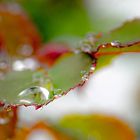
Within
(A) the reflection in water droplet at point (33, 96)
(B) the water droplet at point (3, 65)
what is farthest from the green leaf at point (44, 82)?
(B) the water droplet at point (3, 65)

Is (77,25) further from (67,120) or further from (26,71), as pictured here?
(26,71)

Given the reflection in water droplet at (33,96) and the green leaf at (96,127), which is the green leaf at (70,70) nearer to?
the reflection in water droplet at (33,96)

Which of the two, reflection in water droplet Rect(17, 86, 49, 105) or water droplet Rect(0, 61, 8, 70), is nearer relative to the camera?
reflection in water droplet Rect(17, 86, 49, 105)

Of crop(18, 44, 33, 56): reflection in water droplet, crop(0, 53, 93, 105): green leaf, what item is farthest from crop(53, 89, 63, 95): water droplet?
crop(18, 44, 33, 56): reflection in water droplet

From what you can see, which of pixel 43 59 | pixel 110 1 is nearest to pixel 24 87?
pixel 43 59

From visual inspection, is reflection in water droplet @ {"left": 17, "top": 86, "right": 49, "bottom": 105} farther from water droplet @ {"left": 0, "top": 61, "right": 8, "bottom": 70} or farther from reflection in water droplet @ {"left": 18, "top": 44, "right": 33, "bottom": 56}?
reflection in water droplet @ {"left": 18, "top": 44, "right": 33, "bottom": 56}

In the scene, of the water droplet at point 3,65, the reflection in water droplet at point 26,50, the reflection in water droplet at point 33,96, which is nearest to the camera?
the reflection in water droplet at point 33,96
